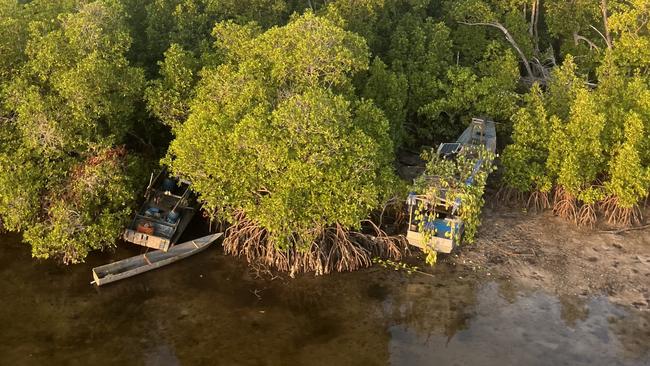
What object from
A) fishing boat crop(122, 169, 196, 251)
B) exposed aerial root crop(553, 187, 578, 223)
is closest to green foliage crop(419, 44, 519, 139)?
exposed aerial root crop(553, 187, 578, 223)

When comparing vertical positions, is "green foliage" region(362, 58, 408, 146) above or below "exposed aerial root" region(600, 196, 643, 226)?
above

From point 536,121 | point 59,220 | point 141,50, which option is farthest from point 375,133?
point 141,50

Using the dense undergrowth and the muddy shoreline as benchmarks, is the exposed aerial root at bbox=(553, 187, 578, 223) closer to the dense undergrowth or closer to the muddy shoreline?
the dense undergrowth

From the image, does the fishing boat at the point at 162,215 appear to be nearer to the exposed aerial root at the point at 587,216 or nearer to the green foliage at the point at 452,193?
the green foliage at the point at 452,193

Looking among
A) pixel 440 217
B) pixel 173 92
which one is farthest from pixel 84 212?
pixel 440 217

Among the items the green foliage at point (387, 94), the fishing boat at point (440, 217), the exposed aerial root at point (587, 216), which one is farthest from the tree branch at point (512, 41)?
the exposed aerial root at point (587, 216)

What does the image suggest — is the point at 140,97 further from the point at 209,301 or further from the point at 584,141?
the point at 584,141
